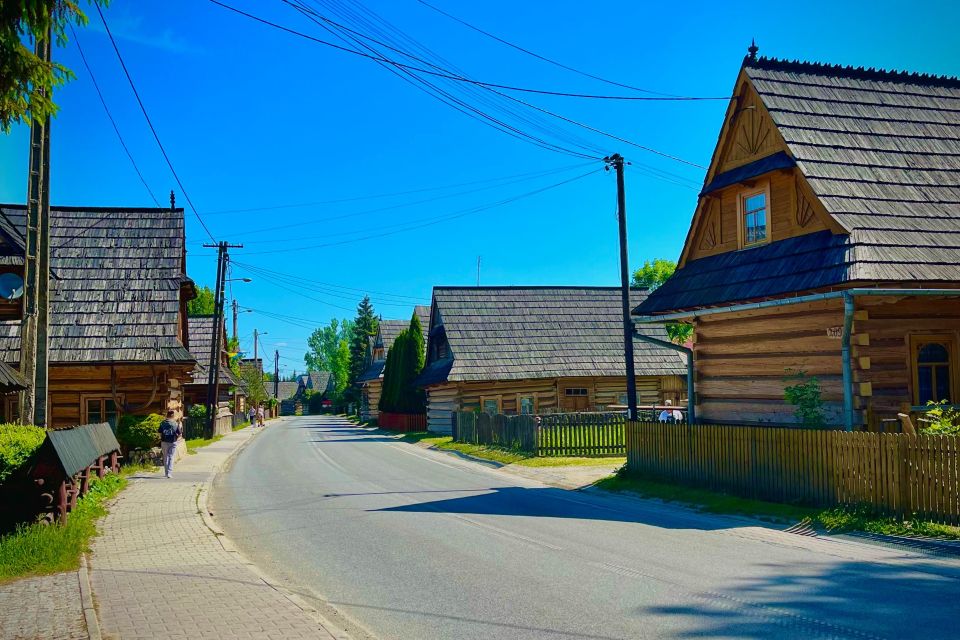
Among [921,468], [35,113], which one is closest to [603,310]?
[921,468]

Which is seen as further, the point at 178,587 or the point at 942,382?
the point at 942,382

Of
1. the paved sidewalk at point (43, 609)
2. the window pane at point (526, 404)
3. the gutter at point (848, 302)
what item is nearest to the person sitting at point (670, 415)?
the window pane at point (526, 404)

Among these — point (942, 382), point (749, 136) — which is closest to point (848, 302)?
point (942, 382)

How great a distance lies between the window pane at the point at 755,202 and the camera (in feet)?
59.1

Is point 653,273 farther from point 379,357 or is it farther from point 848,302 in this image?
point 848,302

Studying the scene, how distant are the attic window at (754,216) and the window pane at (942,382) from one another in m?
4.25

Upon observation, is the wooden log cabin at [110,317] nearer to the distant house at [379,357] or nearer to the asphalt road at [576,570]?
the asphalt road at [576,570]

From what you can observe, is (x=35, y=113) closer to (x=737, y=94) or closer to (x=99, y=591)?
(x=99, y=591)

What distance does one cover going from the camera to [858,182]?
16.6 m

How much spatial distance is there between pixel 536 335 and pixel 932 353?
27472 mm

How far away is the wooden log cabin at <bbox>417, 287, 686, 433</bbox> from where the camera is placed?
132 ft

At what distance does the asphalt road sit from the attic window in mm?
6355

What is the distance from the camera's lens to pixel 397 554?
11281mm

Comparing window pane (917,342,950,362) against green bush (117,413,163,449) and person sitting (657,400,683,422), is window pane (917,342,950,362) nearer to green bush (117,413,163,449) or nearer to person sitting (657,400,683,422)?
person sitting (657,400,683,422)
